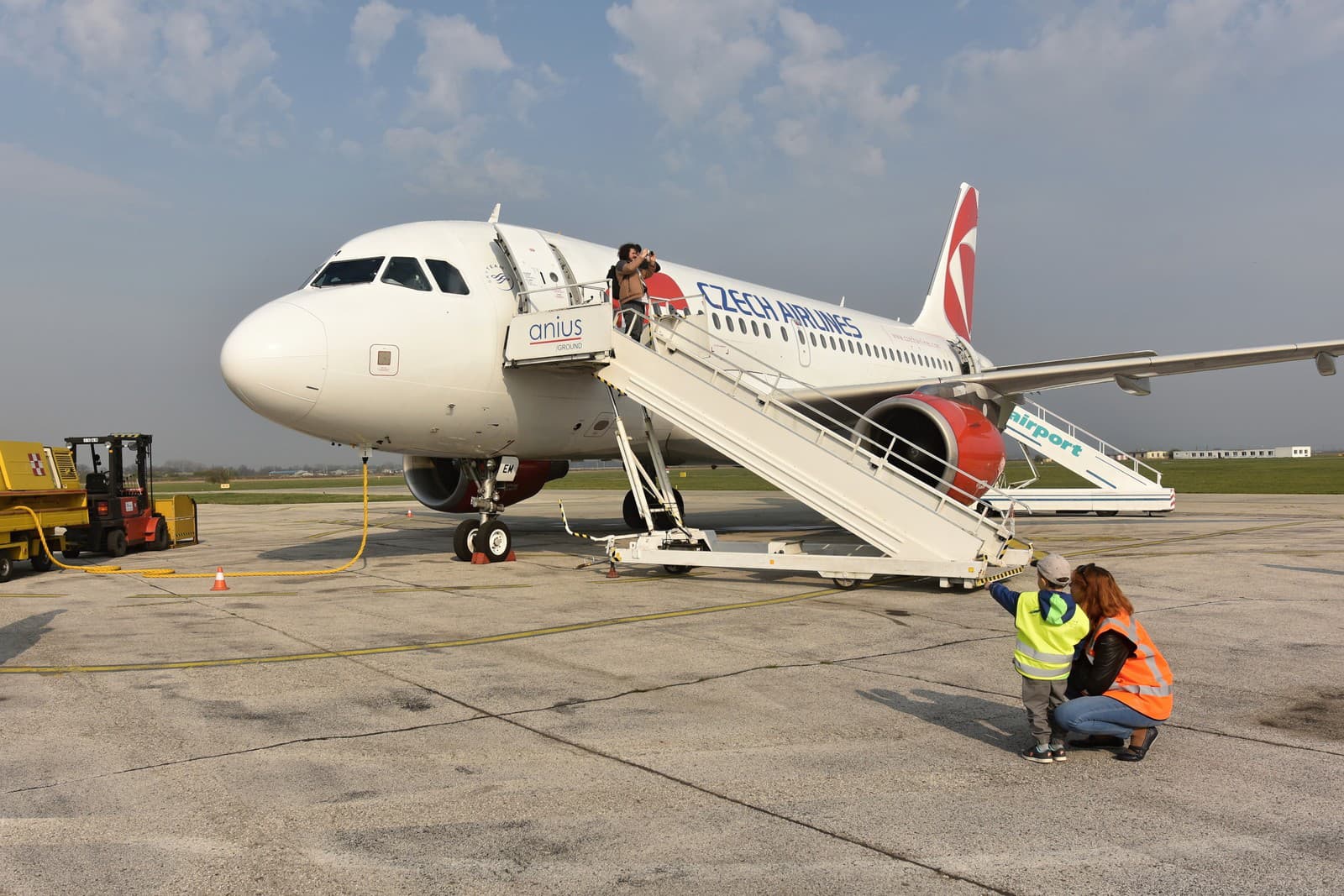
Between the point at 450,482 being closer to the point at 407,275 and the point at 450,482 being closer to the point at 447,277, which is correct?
the point at 447,277

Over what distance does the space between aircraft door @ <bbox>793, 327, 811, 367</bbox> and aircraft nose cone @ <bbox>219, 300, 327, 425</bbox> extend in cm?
895

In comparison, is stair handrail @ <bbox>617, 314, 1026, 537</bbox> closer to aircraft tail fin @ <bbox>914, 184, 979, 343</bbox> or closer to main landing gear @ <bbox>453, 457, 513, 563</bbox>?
main landing gear @ <bbox>453, 457, 513, 563</bbox>

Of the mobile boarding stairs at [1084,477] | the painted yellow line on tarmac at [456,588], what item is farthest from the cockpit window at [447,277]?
the mobile boarding stairs at [1084,477]

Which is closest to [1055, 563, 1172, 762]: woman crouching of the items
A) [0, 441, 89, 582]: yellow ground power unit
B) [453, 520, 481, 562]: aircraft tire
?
[453, 520, 481, 562]: aircraft tire

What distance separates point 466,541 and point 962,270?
19.6 meters

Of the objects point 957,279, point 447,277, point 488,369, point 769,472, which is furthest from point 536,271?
point 957,279

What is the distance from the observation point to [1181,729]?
5.02 m

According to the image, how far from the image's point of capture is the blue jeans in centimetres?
451

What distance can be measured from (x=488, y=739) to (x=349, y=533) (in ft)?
53.1

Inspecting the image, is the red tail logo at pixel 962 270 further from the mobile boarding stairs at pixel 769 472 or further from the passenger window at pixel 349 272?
the passenger window at pixel 349 272

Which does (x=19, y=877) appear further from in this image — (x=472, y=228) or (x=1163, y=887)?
Answer: (x=472, y=228)

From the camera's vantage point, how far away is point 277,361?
9.73 meters

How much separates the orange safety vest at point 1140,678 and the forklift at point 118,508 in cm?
1607

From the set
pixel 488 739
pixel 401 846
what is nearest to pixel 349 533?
pixel 488 739
